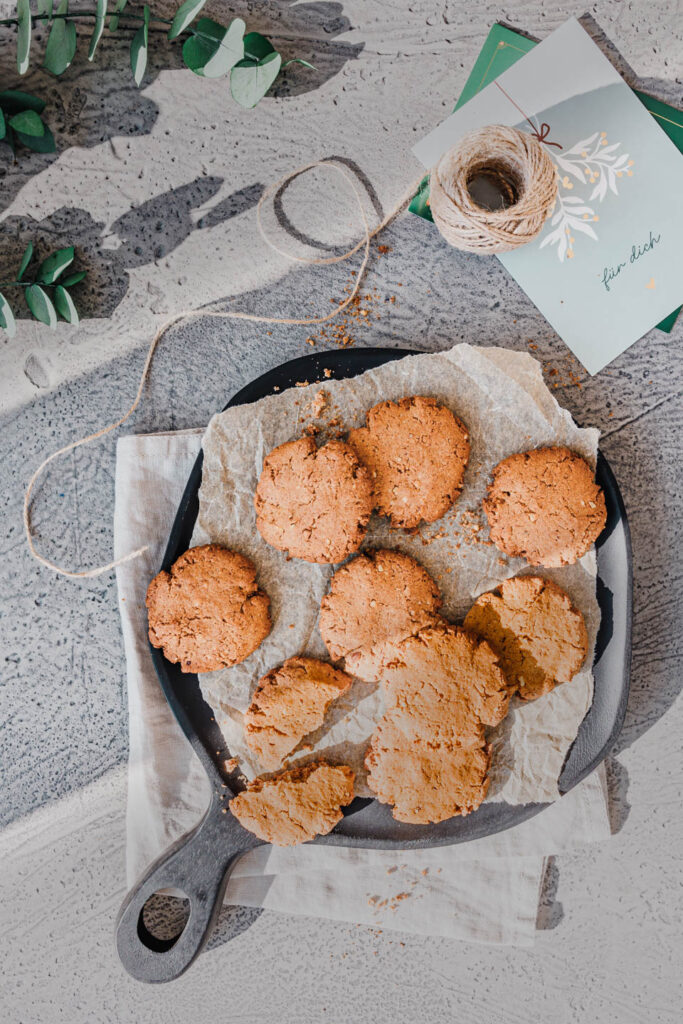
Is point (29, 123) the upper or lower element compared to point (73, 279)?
upper

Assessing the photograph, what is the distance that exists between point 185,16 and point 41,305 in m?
0.47

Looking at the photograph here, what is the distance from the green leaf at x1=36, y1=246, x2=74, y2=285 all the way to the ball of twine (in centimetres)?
58

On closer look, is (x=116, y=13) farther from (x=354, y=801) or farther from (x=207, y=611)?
(x=354, y=801)

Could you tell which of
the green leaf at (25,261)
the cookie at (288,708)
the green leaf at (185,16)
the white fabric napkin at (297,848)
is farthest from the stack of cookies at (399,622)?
Answer: the green leaf at (185,16)

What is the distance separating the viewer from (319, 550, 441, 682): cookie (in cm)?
99

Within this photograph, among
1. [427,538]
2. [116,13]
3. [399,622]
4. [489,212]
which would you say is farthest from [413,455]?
[116,13]

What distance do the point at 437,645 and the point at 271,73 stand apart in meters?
0.89

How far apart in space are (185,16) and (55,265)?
0.41m

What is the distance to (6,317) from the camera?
1018mm

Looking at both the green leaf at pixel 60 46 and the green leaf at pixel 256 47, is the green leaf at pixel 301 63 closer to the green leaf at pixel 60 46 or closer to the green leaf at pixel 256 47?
the green leaf at pixel 256 47

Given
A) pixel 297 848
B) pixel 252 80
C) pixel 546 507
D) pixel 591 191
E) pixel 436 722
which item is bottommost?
pixel 297 848

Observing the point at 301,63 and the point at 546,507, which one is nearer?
the point at 546,507

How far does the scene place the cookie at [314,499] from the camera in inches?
37.7

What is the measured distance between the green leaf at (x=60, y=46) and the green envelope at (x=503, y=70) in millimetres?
578
